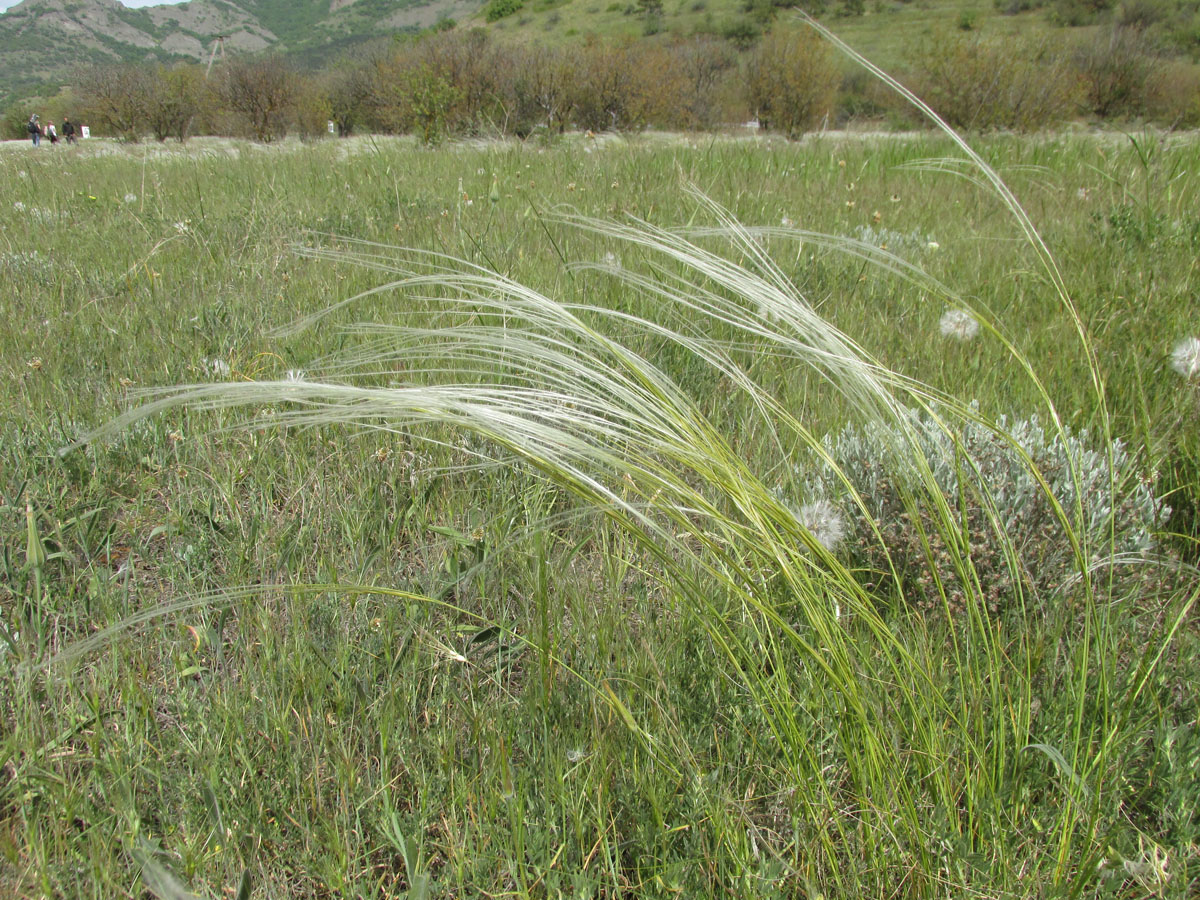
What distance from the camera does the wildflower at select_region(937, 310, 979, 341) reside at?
100 inches

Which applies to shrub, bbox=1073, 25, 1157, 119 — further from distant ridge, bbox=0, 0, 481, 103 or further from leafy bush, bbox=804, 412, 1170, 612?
distant ridge, bbox=0, 0, 481, 103

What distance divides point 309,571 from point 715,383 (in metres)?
1.30

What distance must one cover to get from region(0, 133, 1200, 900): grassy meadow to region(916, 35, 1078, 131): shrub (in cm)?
1232

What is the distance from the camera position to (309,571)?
5.12 feet

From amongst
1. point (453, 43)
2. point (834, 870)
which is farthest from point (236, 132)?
point (834, 870)

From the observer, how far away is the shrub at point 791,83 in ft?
53.6

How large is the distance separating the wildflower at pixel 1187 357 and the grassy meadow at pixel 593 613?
20 mm

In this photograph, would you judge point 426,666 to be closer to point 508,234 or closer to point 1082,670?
point 1082,670

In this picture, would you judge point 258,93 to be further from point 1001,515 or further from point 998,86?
point 1001,515

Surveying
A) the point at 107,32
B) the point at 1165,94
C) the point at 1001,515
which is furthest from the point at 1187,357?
the point at 107,32

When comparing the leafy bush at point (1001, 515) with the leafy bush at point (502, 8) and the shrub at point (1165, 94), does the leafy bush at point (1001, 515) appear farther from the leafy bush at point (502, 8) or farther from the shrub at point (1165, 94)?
the leafy bush at point (502, 8)

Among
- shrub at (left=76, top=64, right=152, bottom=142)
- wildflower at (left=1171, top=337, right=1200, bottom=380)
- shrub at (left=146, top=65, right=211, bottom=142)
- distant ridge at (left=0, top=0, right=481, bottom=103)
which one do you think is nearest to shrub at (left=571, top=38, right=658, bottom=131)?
shrub at (left=146, top=65, right=211, bottom=142)

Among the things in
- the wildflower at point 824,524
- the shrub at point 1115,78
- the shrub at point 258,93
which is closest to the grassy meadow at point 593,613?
the wildflower at point 824,524

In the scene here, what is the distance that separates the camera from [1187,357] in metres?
2.03
